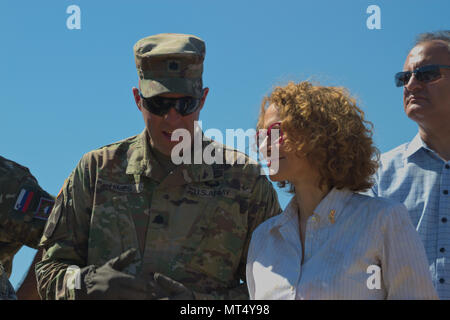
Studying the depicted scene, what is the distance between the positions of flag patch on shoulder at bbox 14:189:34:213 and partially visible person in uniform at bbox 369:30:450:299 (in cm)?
Answer: 318

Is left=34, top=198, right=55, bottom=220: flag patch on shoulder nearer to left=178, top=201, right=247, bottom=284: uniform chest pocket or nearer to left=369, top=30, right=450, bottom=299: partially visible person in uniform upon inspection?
left=178, top=201, right=247, bottom=284: uniform chest pocket

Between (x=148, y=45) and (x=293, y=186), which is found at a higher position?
(x=148, y=45)

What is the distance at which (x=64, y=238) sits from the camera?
465 centimetres

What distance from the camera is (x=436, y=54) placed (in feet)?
18.1

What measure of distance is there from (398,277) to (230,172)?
6.32ft

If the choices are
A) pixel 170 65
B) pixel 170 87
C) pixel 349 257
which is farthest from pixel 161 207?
pixel 349 257

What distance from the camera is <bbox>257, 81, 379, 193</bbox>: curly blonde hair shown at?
373cm

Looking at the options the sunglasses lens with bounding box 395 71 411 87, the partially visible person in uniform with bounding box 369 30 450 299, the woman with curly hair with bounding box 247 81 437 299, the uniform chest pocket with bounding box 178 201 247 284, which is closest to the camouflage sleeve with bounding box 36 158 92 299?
the uniform chest pocket with bounding box 178 201 247 284

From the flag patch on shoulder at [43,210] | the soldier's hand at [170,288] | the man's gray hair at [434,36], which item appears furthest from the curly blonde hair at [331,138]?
the flag patch on shoulder at [43,210]

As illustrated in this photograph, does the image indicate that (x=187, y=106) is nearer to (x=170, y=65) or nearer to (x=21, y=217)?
(x=170, y=65)

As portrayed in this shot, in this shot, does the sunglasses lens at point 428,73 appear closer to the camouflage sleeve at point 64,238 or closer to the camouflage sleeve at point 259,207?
the camouflage sleeve at point 259,207

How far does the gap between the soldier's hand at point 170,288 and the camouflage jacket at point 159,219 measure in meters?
0.18
